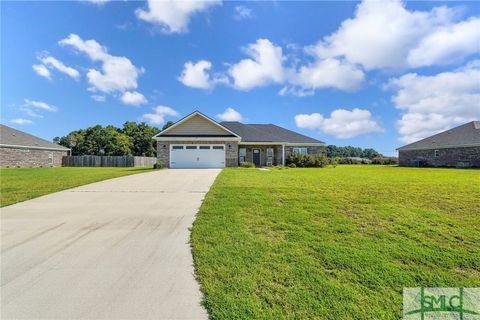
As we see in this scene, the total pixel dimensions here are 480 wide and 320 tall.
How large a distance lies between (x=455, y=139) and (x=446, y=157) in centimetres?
209

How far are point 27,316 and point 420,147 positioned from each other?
3563cm

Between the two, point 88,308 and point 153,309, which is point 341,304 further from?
point 88,308

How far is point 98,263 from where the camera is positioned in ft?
11.9

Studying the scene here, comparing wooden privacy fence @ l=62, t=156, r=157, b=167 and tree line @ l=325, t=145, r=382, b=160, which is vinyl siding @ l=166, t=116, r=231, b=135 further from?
tree line @ l=325, t=145, r=382, b=160

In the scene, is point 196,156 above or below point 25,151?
below

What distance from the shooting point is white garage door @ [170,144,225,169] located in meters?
21.2

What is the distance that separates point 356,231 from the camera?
473cm

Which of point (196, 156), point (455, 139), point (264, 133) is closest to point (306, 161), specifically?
point (264, 133)

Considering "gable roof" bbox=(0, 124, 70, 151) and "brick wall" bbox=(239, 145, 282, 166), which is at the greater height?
"gable roof" bbox=(0, 124, 70, 151)

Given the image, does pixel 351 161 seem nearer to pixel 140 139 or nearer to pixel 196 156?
pixel 196 156

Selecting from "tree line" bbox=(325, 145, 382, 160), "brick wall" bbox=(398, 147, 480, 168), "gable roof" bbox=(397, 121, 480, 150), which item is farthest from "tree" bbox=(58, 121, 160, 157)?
"tree line" bbox=(325, 145, 382, 160)

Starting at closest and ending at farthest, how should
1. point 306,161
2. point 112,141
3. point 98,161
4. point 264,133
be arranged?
point 306,161 → point 264,133 → point 98,161 → point 112,141

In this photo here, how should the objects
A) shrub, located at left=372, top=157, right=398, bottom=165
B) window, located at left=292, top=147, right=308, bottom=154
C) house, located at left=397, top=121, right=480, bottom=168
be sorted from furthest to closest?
shrub, located at left=372, top=157, right=398, bottom=165, window, located at left=292, top=147, right=308, bottom=154, house, located at left=397, top=121, right=480, bottom=168

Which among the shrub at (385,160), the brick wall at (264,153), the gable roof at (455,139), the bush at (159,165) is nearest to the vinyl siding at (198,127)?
the bush at (159,165)
